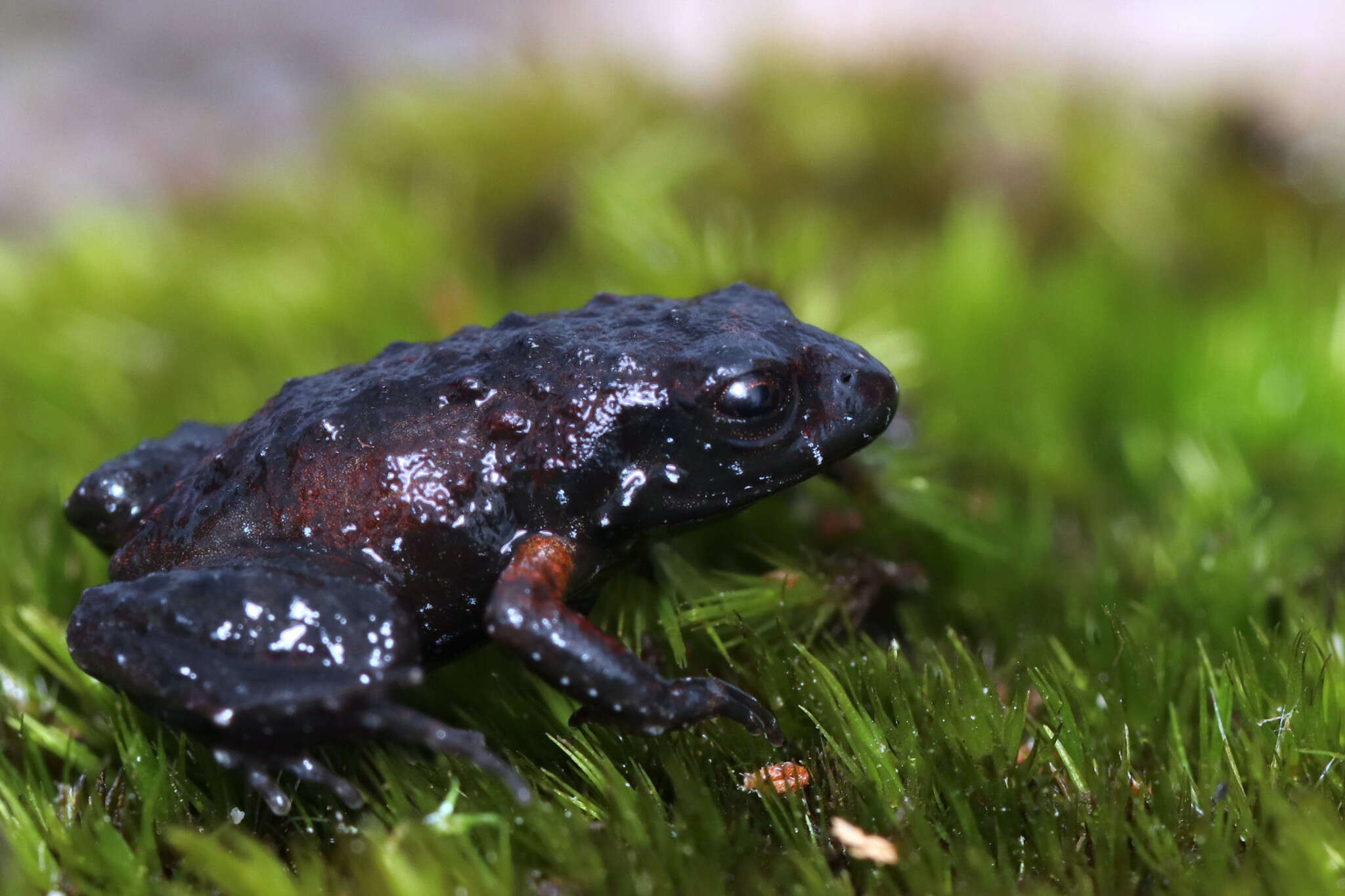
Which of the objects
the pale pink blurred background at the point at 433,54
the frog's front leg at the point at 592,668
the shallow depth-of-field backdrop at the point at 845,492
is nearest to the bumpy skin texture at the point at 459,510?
the frog's front leg at the point at 592,668

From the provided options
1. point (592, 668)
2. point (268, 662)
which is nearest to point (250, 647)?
point (268, 662)

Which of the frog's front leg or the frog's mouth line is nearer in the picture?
the frog's front leg

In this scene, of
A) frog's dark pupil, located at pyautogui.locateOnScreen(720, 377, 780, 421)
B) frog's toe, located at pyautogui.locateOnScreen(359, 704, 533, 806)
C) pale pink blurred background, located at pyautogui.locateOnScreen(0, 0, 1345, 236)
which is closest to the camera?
frog's toe, located at pyautogui.locateOnScreen(359, 704, 533, 806)

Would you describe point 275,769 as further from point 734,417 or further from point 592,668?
point 734,417

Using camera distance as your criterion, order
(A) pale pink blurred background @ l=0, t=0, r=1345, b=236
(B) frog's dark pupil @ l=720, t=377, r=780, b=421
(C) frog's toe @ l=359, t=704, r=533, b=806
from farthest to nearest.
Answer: (A) pale pink blurred background @ l=0, t=0, r=1345, b=236
(B) frog's dark pupil @ l=720, t=377, r=780, b=421
(C) frog's toe @ l=359, t=704, r=533, b=806

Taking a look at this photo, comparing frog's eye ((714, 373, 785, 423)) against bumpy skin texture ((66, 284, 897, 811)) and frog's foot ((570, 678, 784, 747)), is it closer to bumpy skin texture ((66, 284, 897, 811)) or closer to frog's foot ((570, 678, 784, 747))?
bumpy skin texture ((66, 284, 897, 811))

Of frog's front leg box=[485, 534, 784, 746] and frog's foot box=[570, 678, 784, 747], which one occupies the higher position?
frog's front leg box=[485, 534, 784, 746]

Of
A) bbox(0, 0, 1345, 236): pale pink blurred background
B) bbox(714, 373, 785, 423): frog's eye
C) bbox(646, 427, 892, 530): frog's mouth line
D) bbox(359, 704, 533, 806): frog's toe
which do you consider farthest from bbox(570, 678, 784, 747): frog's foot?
bbox(0, 0, 1345, 236): pale pink blurred background

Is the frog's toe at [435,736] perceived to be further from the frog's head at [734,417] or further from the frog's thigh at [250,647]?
the frog's head at [734,417]

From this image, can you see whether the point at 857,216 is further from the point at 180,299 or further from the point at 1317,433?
the point at 180,299
